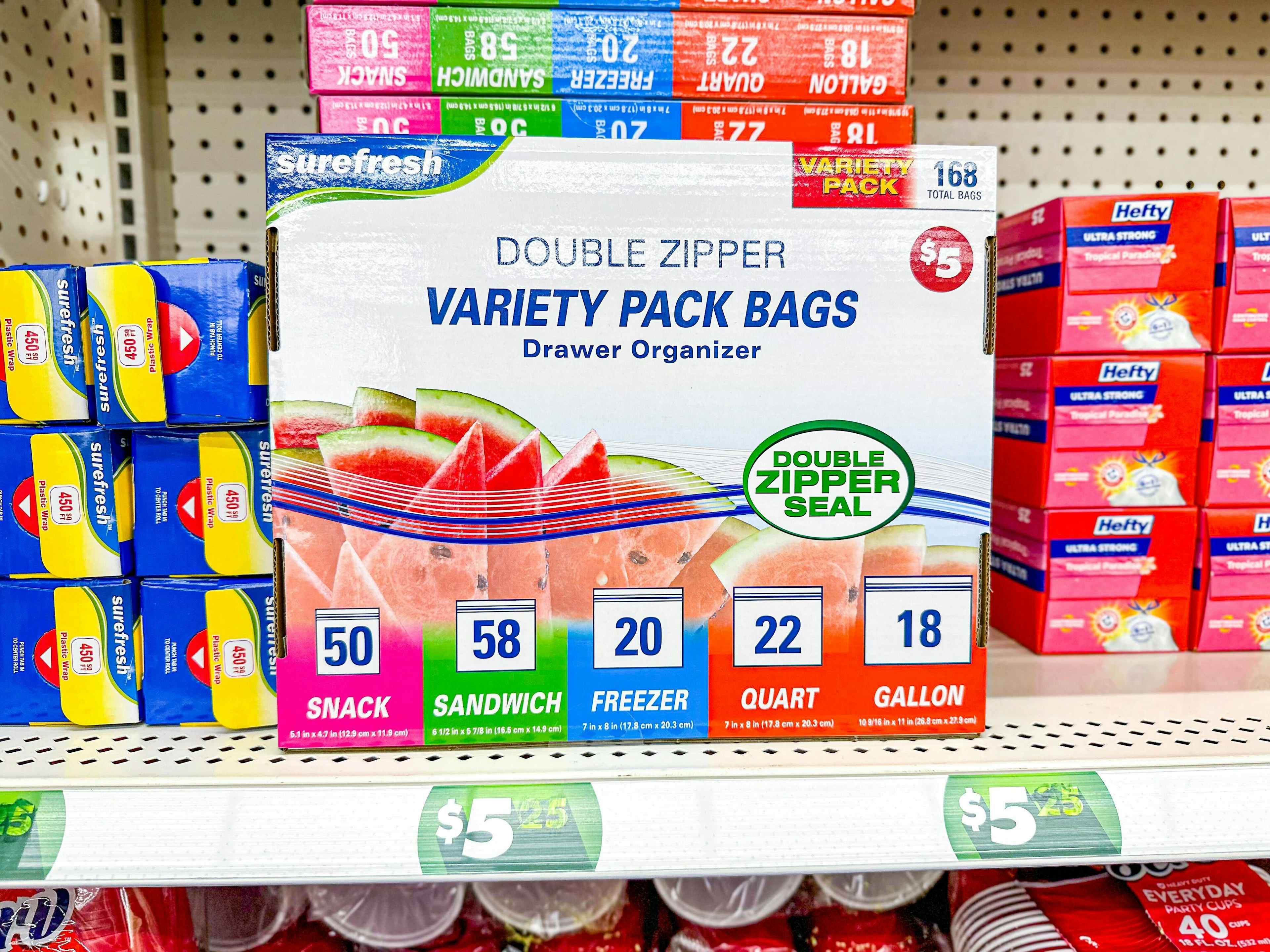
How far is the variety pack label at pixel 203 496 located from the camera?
85 centimetres

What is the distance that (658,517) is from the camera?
81 centimetres

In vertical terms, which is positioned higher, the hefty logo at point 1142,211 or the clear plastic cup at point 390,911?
the hefty logo at point 1142,211

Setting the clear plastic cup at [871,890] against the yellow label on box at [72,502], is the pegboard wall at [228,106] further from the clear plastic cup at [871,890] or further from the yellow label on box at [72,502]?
the clear plastic cup at [871,890]

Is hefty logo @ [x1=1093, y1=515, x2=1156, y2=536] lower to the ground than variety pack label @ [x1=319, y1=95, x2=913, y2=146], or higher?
lower

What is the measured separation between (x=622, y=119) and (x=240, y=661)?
0.66m

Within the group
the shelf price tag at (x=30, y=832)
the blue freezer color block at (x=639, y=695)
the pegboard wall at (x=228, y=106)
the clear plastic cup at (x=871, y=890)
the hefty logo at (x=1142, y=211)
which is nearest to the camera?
the shelf price tag at (x=30, y=832)

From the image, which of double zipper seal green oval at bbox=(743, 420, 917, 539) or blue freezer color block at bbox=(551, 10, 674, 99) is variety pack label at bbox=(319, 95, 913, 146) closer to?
blue freezer color block at bbox=(551, 10, 674, 99)

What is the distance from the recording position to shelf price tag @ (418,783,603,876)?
29.1 inches

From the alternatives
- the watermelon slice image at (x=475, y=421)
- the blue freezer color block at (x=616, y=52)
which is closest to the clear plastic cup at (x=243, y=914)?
the watermelon slice image at (x=475, y=421)

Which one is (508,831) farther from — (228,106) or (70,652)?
(228,106)

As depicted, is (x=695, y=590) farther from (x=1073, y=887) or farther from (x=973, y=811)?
(x=1073, y=887)

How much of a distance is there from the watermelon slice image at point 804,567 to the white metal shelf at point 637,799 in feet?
0.44

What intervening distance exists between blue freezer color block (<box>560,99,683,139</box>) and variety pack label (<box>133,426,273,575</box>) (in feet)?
1.43

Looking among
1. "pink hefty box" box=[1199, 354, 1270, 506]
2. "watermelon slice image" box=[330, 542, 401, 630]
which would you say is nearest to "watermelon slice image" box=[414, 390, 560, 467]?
"watermelon slice image" box=[330, 542, 401, 630]
